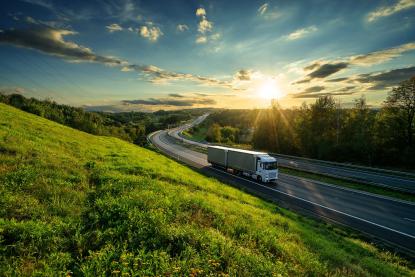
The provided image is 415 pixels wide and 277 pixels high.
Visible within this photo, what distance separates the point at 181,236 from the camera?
291 inches

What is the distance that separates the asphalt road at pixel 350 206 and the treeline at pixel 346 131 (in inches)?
923

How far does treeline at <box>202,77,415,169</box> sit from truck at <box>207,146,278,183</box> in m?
27.6

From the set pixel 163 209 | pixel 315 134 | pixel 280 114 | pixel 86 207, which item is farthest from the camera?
pixel 280 114

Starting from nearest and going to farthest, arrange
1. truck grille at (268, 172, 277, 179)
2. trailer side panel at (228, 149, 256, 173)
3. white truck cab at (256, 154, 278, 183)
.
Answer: white truck cab at (256, 154, 278, 183), truck grille at (268, 172, 277, 179), trailer side panel at (228, 149, 256, 173)

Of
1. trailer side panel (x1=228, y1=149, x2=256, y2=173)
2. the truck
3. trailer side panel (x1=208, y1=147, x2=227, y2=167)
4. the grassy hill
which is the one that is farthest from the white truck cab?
the grassy hill

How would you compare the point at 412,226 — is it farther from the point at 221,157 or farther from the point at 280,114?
the point at 280,114

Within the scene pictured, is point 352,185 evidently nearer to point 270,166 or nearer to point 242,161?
point 270,166

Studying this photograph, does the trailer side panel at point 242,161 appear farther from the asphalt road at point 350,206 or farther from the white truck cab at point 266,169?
the asphalt road at point 350,206

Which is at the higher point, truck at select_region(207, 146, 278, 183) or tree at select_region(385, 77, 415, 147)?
tree at select_region(385, 77, 415, 147)

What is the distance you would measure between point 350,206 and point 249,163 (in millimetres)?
13497

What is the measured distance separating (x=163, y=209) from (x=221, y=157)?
31.5m

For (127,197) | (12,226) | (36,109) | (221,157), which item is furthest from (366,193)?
(36,109)

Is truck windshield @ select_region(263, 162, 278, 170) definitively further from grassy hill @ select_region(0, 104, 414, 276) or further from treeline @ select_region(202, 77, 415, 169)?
treeline @ select_region(202, 77, 415, 169)

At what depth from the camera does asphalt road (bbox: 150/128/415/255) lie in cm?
1769
